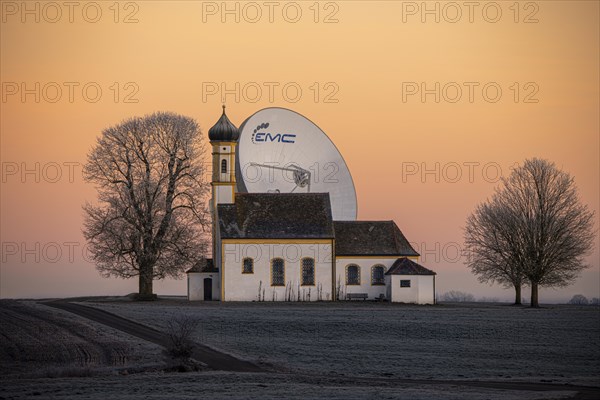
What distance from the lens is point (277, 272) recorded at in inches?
3406

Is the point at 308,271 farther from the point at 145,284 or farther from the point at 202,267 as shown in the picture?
the point at 145,284

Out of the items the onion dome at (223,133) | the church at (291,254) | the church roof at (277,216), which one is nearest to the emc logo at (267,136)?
the church at (291,254)

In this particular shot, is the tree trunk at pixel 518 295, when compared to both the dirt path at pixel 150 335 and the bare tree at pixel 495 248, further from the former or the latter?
the dirt path at pixel 150 335

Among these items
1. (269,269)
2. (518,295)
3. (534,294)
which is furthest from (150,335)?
(518,295)

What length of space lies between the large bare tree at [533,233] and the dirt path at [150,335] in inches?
1233

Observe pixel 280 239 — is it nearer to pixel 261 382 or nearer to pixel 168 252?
pixel 168 252

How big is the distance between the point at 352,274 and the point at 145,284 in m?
15.5

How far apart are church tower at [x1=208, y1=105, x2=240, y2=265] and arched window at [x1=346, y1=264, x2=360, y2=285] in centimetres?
997

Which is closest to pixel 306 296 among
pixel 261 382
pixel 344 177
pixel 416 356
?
pixel 344 177

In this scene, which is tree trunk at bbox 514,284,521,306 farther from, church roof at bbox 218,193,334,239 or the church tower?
the church tower

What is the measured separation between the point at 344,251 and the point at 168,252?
13.1 metres

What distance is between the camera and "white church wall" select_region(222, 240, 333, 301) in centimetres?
8606

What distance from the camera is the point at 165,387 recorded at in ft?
143

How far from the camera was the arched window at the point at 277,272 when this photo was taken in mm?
86312
